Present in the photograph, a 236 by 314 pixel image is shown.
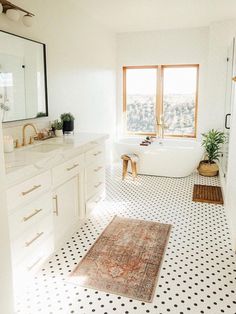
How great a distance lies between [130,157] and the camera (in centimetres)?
502

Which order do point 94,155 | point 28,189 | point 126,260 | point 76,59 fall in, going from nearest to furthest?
point 28,189
point 126,260
point 94,155
point 76,59

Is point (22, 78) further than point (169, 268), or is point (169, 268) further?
point (22, 78)

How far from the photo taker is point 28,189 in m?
2.14

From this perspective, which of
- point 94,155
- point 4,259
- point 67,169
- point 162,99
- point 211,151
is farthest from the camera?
point 162,99

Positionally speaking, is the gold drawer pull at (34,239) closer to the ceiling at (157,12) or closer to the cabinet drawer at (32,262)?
the cabinet drawer at (32,262)

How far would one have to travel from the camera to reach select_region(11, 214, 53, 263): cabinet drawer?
2043 millimetres

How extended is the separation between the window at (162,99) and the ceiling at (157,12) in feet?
2.89

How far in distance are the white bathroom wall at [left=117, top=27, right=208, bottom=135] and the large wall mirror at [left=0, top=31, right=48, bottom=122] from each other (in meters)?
3.03

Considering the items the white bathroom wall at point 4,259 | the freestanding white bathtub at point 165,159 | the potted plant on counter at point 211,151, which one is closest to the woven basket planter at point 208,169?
the potted plant on counter at point 211,151

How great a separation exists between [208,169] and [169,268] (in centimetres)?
306

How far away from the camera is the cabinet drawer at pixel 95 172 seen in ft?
10.7

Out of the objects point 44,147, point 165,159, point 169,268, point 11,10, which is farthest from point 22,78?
point 165,159

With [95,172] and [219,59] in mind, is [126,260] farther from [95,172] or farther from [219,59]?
[219,59]

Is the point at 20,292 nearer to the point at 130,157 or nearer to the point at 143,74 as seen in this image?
the point at 130,157
